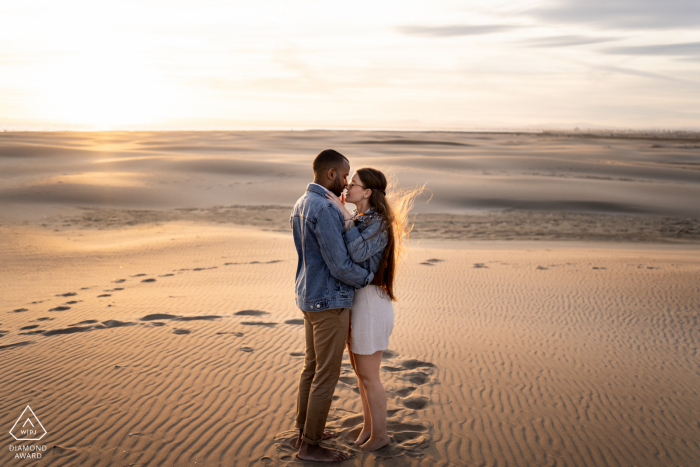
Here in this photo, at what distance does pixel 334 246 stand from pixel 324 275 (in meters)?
0.27

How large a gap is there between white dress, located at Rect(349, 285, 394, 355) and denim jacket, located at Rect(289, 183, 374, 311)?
118mm

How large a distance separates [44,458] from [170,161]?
104 ft

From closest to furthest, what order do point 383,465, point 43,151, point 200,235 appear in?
point 383,465, point 200,235, point 43,151

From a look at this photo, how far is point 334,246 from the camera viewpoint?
11.1 ft

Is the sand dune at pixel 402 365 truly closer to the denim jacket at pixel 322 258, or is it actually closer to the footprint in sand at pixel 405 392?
the footprint in sand at pixel 405 392

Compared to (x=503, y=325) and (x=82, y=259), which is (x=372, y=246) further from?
(x=82, y=259)

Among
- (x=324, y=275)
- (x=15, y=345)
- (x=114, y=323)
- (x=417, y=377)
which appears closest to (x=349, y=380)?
(x=417, y=377)

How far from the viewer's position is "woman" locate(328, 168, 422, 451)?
349cm

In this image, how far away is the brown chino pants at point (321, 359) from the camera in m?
3.56

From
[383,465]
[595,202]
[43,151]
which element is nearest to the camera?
[383,465]

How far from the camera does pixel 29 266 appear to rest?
10750mm

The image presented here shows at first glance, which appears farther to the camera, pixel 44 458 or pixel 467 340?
pixel 467 340

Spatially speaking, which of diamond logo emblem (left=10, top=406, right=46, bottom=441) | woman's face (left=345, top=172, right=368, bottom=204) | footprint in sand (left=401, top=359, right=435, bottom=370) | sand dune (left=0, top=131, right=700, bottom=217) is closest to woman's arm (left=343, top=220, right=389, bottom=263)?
woman's face (left=345, top=172, right=368, bottom=204)

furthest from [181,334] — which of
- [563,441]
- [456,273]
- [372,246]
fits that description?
[456,273]
